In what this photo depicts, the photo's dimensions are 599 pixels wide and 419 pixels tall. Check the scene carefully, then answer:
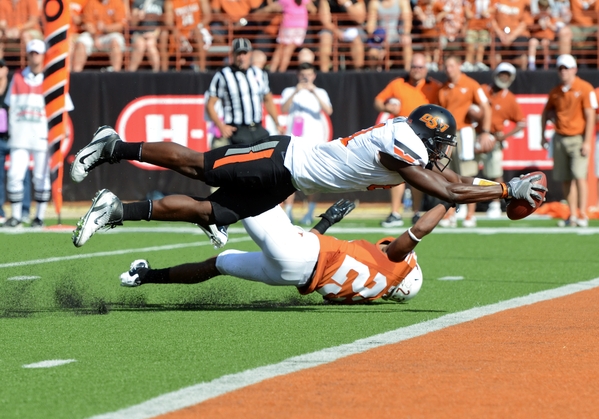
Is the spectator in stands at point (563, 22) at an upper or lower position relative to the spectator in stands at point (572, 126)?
upper

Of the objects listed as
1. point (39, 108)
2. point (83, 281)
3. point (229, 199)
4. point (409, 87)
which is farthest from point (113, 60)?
point (229, 199)

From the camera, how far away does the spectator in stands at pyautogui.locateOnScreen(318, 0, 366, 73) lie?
1691 cm

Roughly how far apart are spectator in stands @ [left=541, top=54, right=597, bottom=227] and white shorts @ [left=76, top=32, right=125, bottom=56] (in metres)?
7.23

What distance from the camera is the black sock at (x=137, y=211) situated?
246 inches

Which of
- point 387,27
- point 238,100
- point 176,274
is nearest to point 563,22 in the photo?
point 387,27

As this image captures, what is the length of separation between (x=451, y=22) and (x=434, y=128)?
37.5ft

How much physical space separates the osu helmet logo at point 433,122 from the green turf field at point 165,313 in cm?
108

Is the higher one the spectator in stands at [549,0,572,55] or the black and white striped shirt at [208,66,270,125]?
the spectator in stands at [549,0,572,55]

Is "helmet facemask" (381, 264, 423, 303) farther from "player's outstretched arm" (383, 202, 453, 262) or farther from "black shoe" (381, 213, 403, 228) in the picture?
"black shoe" (381, 213, 403, 228)

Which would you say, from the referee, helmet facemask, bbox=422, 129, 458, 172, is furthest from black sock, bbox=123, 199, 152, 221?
the referee

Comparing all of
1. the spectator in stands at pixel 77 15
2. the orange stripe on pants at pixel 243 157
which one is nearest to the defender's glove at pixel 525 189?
the orange stripe on pants at pixel 243 157

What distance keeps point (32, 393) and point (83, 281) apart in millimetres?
3704

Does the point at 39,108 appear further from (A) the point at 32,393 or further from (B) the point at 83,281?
(A) the point at 32,393

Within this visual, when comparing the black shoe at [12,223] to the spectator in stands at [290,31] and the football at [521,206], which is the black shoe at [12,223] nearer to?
the spectator in stands at [290,31]
